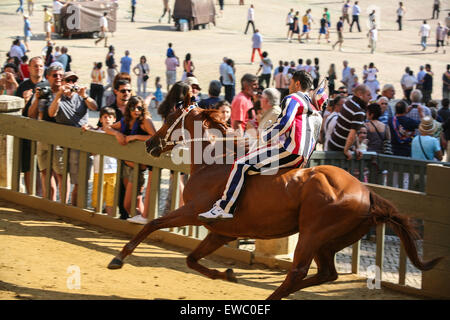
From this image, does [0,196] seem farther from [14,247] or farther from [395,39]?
[395,39]

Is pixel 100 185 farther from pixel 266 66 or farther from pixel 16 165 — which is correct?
pixel 266 66

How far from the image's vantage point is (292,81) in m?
7.32

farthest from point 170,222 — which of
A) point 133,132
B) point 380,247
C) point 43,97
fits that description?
point 43,97

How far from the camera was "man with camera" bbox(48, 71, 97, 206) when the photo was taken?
35.3 feet

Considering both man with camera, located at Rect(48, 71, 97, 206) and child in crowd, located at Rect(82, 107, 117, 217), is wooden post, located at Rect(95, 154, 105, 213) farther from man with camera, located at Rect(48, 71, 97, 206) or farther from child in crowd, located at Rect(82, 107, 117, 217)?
man with camera, located at Rect(48, 71, 97, 206)

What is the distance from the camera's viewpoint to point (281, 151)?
23.8 feet

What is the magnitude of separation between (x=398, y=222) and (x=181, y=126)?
2688mm

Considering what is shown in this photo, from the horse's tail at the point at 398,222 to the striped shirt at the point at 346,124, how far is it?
357 centimetres

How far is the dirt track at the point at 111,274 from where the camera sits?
7605mm

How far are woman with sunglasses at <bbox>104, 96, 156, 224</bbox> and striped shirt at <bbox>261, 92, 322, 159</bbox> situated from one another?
2993mm

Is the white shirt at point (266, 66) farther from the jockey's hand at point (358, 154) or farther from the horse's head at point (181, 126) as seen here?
the horse's head at point (181, 126)
